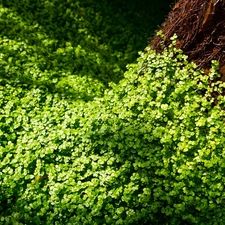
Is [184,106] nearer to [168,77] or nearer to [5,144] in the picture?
[168,77]

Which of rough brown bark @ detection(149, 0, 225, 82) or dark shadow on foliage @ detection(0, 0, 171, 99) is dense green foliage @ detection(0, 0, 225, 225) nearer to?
rough brown bark @ detection(149, 0, 225, 82)

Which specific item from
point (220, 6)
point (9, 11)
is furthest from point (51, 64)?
point (220, 6)

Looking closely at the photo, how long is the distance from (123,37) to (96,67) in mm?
1362

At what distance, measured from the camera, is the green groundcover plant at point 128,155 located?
3.22m

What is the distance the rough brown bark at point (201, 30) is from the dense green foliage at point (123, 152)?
0.14 m

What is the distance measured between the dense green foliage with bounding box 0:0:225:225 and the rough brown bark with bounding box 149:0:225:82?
14cm

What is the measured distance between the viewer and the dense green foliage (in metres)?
3.23

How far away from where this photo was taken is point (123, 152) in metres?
3.52

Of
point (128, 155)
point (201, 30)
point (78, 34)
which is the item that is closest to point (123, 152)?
point (128, 155)

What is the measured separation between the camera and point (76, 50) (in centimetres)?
566

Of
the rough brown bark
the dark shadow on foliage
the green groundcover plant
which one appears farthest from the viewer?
the dark shadow on foliage

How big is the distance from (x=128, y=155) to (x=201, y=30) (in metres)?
1.70

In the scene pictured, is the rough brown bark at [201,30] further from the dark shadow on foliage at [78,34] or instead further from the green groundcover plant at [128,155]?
the dark shadow on foliage at [78,34]

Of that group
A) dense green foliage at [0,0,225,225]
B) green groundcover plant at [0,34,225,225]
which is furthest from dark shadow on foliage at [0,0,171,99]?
green groundcover plant at [0,34,225,225]
